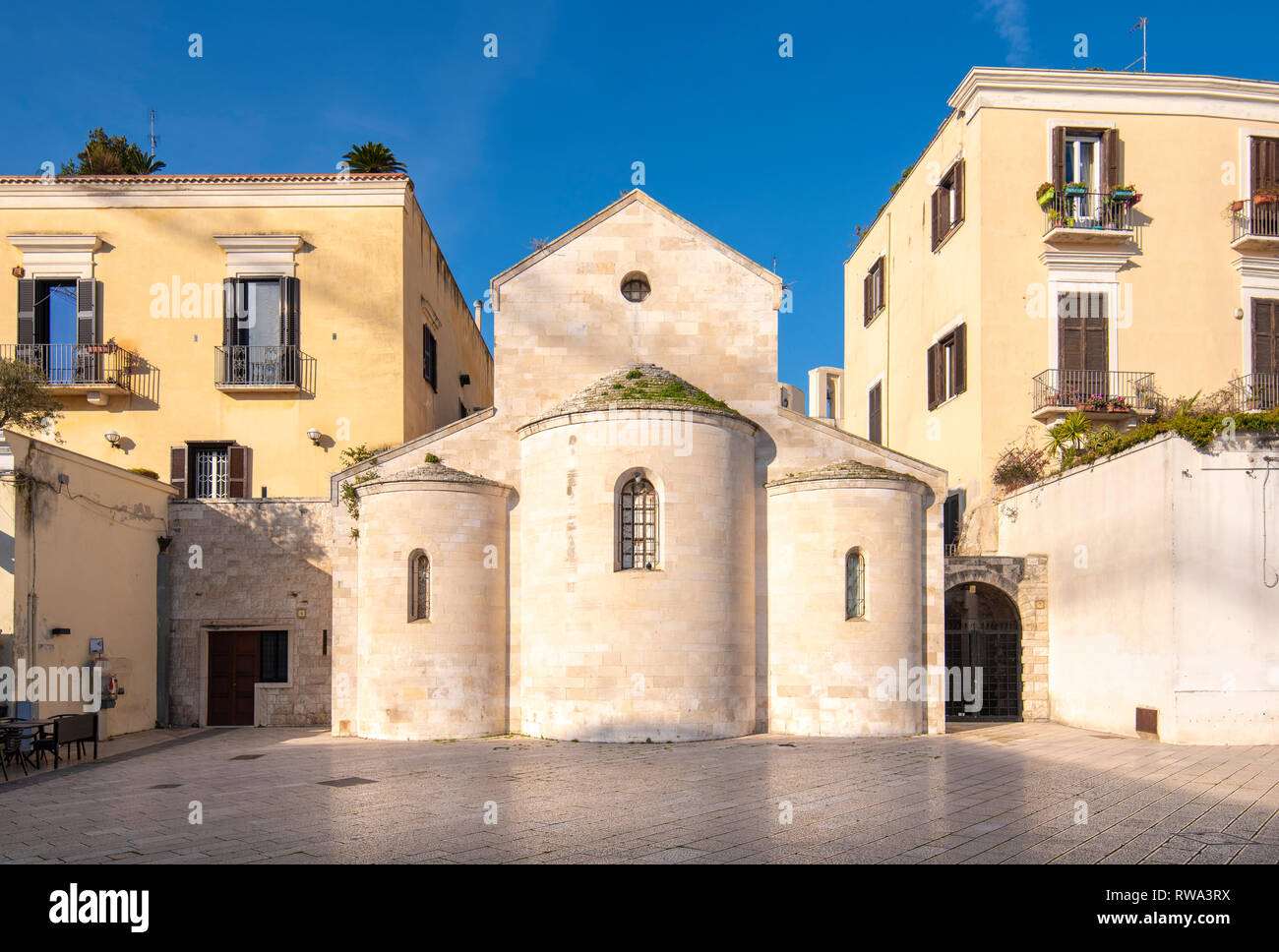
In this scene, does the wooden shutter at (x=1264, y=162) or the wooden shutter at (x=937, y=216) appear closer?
the wooden shutter at (x=1264, y=162)

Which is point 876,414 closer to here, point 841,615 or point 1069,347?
point 1069,347

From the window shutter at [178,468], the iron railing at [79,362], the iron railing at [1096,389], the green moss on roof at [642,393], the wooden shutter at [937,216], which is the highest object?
the wooden shutter at [937,216]

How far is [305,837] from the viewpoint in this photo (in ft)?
33.2

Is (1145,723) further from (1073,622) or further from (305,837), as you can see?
(305,837)

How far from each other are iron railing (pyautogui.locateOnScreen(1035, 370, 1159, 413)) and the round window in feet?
33.5

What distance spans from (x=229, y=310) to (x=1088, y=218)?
70.1 ft

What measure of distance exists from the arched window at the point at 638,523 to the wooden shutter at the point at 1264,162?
18.3 m

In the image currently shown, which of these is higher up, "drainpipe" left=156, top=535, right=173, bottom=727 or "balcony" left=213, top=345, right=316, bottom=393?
"balcony" left=213, top=345, right=316, bottom=393

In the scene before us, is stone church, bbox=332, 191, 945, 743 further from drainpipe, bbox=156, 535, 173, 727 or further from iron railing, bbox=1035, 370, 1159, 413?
iron railing, bbox=1035, 370, 1159, 413

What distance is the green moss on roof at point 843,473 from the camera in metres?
19.7

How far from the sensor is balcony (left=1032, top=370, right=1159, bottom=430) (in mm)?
23781

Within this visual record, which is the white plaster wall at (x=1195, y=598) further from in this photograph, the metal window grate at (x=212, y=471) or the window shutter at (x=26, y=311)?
the window shutter at (x=26, y=311)

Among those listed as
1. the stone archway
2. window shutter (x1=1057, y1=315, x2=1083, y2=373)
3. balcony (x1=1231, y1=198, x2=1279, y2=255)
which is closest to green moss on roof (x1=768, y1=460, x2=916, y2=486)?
the stone archway

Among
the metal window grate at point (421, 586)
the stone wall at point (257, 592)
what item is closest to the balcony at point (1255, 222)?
the metal window grate at point (421, 586)
